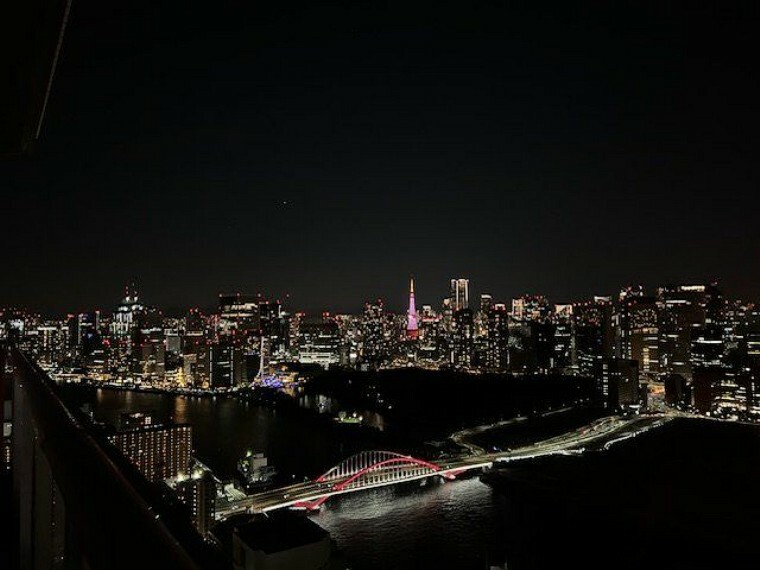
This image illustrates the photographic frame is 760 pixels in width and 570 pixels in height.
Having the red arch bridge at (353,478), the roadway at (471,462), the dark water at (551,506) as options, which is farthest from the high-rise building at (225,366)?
the red arch bridge at (353,478)

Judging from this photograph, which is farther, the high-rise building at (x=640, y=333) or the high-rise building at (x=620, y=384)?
the high-rise building at (x=640, y=333)

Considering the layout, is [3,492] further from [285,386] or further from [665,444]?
[285,386]

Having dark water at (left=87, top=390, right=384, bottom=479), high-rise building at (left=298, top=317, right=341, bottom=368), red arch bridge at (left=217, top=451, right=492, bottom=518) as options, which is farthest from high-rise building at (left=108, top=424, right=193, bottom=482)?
high-rise building at (left=298, top=317, right=341, bottom=368)

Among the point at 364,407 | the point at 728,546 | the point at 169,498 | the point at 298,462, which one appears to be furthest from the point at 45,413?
the point at 364,407

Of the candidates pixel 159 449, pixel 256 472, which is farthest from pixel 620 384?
pixel 159 449

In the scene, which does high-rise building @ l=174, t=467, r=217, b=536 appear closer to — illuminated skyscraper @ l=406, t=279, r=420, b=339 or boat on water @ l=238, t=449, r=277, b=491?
boat on water @ l=238, t=449, r=277, b=491

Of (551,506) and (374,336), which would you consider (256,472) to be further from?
(374,336)

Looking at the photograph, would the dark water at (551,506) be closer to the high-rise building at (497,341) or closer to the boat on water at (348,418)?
the boat on water at (348,418)
